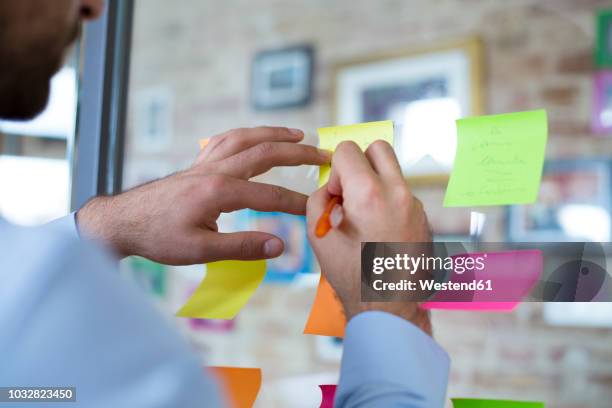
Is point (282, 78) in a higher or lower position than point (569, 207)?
higher

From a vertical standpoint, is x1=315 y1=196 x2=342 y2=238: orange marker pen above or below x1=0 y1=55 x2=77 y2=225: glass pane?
below

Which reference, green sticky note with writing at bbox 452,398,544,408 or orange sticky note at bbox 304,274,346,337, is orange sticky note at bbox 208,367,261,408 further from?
green sticky note with writing at bbox 452,398,544,408

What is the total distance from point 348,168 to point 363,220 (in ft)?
0.19

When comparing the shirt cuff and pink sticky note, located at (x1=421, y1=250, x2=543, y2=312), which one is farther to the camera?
the shirt cuff

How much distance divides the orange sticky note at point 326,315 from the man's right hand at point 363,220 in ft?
0.28

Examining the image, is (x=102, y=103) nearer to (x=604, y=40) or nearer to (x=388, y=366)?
(x=388, y=366)

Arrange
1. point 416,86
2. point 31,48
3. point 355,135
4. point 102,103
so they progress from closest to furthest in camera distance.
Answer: point 31,48
point 355,135
point 102,103
point 416,86

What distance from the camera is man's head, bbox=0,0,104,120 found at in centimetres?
45

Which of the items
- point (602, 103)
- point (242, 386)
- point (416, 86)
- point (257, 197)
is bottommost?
point (242, 386)

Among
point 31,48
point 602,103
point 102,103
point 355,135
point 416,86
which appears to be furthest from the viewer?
point 416,86

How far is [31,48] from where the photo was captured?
1.56ft

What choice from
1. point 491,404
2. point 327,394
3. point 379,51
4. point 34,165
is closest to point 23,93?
point 327,394

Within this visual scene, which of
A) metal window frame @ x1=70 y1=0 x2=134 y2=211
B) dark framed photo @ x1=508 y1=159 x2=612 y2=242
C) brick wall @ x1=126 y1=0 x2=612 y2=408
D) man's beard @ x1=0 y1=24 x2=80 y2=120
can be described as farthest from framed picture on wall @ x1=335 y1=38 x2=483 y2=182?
man's beard @ x1=0 y1=24 x2=80 y2=120

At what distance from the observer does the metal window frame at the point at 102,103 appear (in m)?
0.81
